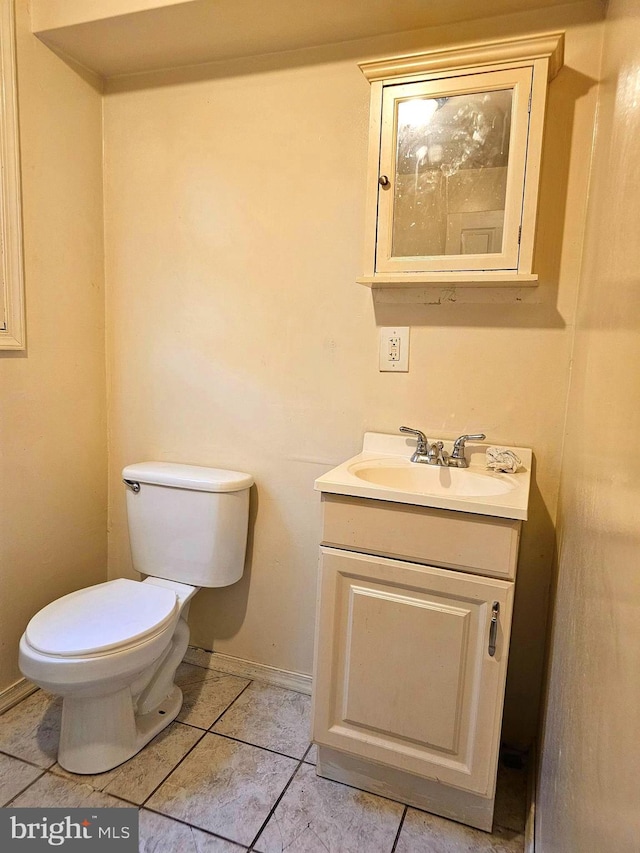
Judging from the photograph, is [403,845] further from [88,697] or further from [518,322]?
[518,322]

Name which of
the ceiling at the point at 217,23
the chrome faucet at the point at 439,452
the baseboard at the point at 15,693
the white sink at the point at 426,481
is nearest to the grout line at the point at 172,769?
the baseboard at the point at 15,693

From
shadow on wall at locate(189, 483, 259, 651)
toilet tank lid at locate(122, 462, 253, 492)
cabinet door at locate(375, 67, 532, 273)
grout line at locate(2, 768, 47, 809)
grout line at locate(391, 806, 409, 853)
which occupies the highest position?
cabinet door at locate(375, 67, 532, 273)

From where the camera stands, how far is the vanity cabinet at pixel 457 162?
1.25 m

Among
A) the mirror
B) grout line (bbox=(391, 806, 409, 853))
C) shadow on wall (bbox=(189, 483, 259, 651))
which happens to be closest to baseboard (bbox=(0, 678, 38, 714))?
shadow on wall (bbox=(189, 483, 259, 651))

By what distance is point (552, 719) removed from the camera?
3.48ft

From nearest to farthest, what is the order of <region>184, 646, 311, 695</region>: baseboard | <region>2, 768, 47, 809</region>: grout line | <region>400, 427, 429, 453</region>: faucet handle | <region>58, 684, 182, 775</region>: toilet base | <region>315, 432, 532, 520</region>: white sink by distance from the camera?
<region>315, 432, 532, 520</region>: white sink < <region>2, 768, 47, 809</region>: grout line < <region>58, 684, 182, 775</region>: toilet base < <region>400, 427, 429, 453</region>: faucet handle < <region>184, 646, 311, 695</region>: baseboard

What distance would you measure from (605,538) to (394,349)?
3.36 feet

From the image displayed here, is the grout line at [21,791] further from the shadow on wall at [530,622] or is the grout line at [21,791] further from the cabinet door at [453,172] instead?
the cabinet door at [453,172]

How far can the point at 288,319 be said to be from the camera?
1.65 m

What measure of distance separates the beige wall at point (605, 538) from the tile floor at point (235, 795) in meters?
0.30

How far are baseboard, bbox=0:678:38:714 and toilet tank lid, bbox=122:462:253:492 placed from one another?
2.43 feet

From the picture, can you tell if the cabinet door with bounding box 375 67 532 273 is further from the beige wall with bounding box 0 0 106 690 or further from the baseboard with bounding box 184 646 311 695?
the baseboard with bounding box 184 646 311 695

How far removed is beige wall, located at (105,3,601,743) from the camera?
55.4 inches

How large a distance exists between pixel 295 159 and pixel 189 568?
4.41 feet
